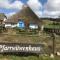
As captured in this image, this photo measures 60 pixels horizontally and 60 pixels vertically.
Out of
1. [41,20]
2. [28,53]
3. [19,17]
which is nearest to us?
[28,53]

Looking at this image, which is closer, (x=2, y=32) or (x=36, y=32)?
(x=36, y=32)

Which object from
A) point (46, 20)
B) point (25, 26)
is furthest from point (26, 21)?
point (46, 20)

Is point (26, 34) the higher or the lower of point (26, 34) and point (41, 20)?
the lower

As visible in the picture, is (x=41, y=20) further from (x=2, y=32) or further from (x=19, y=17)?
(x=2, y=32)

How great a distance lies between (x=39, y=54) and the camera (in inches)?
508

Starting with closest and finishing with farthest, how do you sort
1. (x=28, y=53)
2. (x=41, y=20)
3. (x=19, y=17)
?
(x=28, y=53) < (x=41, y=20) < (x=19, y=17)

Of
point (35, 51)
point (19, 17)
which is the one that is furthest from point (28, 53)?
point (19, 17)

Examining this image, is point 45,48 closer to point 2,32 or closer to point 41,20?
point 41,20

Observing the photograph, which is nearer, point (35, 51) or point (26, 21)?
point (35, 51)

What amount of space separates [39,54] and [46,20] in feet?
32.6

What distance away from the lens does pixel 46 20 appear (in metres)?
22.5

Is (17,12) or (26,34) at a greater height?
(17,12)

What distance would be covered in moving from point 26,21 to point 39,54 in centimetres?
1051

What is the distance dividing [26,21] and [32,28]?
977 millimetres
